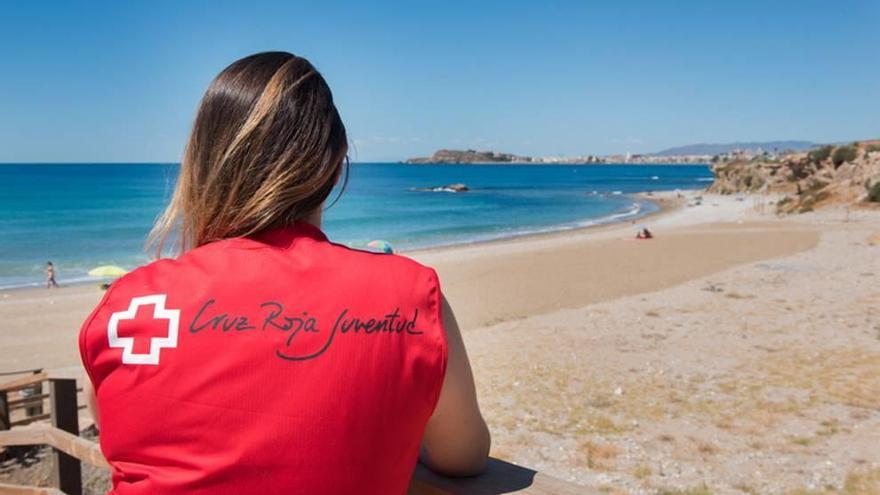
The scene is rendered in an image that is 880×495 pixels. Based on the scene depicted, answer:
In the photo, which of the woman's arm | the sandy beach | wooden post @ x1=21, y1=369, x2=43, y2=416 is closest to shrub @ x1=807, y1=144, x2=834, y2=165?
the sandy beach

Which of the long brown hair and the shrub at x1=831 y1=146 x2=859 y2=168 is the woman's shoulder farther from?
the shrub at x1=831 y1=146 x2=859 y2=168

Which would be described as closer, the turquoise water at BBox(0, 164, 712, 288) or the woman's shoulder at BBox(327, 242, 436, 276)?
the woman's shoulder at BBox(327, 242, 436, 276)

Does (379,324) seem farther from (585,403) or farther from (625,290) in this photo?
(625,290)

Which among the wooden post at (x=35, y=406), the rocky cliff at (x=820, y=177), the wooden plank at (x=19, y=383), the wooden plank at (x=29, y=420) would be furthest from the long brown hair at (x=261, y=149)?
the rocky cliff at (x=820, y=177)

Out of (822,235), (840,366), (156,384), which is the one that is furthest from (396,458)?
(822,235)

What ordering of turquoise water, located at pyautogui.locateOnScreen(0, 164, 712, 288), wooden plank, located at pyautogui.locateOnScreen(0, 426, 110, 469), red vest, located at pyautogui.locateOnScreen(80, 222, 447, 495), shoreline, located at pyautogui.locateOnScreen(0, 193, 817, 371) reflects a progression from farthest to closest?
turquoise water, located at pyautogui.locateOnScreen(0, 164, 712, 288) < shoreline, located at pyautogui.locateOnScreen(0, 193, 817, 371) < wooden plank, located at pyautogui.locateOnScreen(0, 426, 110, 469) < red vest, located at pyautogui.locateOnScreen(80, 222, 447, 495)

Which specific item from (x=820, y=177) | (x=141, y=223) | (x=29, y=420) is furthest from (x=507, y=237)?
(x=29, y=420)

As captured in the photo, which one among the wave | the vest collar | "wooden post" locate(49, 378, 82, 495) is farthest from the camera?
the wave

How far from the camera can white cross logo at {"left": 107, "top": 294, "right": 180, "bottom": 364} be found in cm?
111

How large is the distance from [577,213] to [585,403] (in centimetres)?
4474

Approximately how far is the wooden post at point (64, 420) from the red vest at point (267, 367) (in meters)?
1.69

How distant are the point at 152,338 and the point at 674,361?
887cm

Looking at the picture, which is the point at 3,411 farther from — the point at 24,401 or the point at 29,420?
the point at 29,420

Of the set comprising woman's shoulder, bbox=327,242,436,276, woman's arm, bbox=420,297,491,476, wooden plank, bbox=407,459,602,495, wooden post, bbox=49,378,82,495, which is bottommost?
wooden post, bbox=49,378,82,495
